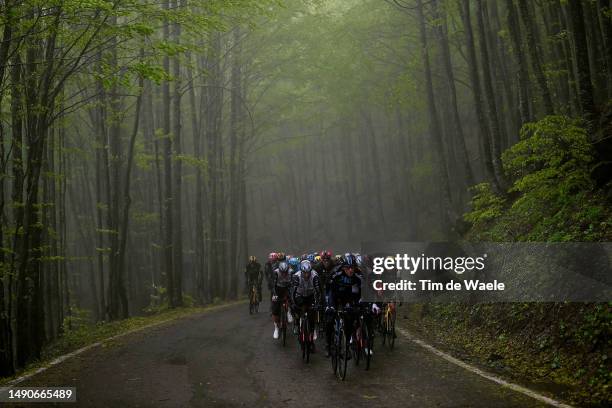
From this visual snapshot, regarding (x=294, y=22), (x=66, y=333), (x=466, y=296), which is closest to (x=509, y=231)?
(x=466, y=296)

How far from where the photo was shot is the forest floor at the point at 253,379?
731 centimetres

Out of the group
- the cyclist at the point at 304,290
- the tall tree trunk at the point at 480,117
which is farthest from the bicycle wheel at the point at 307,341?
the tall tree trunk at the point at 480,117

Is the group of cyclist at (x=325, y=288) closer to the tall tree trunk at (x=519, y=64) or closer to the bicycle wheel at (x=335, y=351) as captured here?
the bicycle wheel at (x=335, y=351)

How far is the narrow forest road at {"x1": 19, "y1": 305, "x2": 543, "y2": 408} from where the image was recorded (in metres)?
7.30

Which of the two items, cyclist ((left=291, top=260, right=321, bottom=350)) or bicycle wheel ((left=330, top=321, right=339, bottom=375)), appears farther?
cyclist ((left=291, top=260, right=321, bottom=350))

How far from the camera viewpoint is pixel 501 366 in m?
9.12

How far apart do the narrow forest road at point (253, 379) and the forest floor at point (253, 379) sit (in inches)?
0.5

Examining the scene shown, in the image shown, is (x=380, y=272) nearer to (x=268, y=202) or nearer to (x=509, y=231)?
(x=509, y=231)

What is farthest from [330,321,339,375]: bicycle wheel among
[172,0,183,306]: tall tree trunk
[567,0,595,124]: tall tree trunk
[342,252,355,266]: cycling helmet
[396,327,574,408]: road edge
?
[172,0,183,306]: tall tree trunk

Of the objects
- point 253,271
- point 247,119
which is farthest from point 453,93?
point 247,119

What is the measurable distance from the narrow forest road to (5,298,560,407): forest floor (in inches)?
0.5

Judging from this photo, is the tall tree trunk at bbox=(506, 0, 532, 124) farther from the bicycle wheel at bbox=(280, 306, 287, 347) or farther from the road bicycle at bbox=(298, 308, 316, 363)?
the road bicycle at bbox=(298, 308, 316, 363)

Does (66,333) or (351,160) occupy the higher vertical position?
(351,160)

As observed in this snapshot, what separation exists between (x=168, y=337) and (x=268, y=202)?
2012 inches
